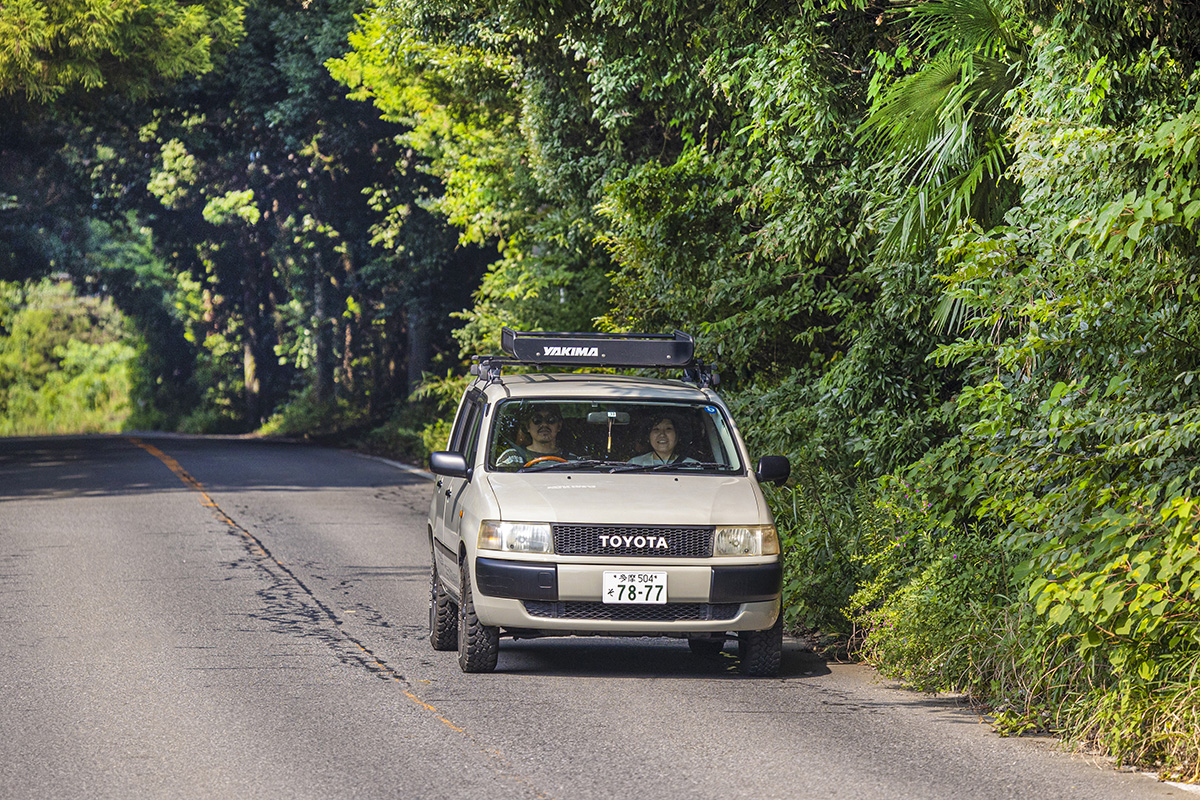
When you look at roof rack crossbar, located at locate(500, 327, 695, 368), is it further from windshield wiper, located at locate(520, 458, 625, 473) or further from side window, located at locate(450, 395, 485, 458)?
windshield wiper, located at locate(520, 458, 625, 473)

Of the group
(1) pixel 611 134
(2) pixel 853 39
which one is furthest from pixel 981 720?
(1) pixel 611 134

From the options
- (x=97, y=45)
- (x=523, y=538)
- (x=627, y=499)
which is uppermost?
(x=97, y=45)

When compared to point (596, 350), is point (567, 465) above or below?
below

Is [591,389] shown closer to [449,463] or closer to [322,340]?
[449,463]

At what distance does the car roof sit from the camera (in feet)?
32.1

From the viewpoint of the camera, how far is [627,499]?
8.76 m

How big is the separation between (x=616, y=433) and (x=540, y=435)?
1.68ft

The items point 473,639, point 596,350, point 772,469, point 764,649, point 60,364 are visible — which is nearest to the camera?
point 473,639

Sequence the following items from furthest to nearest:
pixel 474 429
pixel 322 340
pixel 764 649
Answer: pixel 322 340 → pixel 474 429 → pixel 764 649

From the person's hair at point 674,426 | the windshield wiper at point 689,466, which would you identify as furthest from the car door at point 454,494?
the windshield wiper at point 689,466

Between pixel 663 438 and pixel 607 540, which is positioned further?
pixel 663 438

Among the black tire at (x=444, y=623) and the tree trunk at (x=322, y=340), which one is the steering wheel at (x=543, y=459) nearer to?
the black tire at (x=444, y=623)

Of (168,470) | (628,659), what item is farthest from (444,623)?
(168,470)

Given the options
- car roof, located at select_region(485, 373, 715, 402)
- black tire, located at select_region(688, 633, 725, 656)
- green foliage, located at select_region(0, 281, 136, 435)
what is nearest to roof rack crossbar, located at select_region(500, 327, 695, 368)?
car roof, located at select_region(485, 373, 715, 402)
